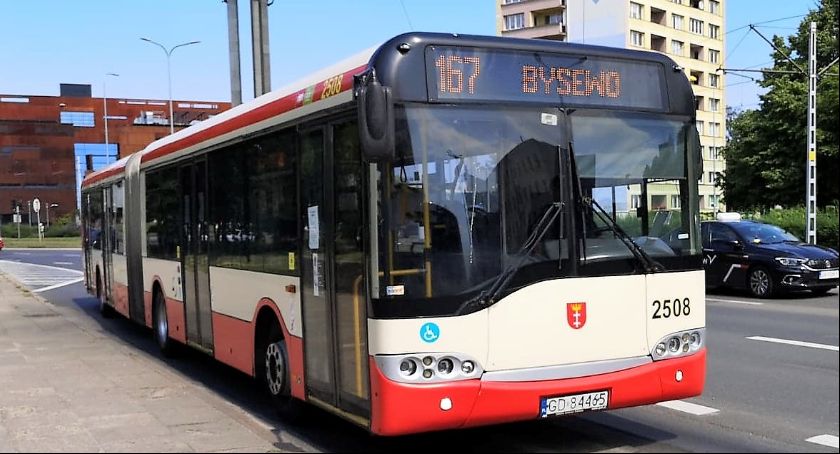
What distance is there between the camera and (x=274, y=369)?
23.3 ft

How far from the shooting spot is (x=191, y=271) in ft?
31.6

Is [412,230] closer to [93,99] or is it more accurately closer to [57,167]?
[57,167]

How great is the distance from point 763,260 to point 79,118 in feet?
351

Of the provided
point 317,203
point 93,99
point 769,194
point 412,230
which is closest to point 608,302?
point 412,230

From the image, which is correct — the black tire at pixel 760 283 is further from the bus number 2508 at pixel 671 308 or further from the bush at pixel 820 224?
the bus number 2508 at pixel 671 308

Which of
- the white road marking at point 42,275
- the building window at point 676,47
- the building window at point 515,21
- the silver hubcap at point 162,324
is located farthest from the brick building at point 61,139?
the silver hubcap at point 162,324

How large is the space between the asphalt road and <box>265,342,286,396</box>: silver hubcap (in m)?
0.32

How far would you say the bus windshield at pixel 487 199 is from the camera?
5.16 metres

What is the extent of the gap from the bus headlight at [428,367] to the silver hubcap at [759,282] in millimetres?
13276

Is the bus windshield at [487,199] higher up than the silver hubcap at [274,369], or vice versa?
the bus windshield at [487,199]

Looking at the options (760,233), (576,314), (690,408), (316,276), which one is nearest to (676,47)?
(760,233)

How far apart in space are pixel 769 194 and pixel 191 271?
38250mm

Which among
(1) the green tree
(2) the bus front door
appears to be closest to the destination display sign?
(2) the bus front door

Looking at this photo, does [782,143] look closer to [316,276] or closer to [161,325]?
[161,325]
